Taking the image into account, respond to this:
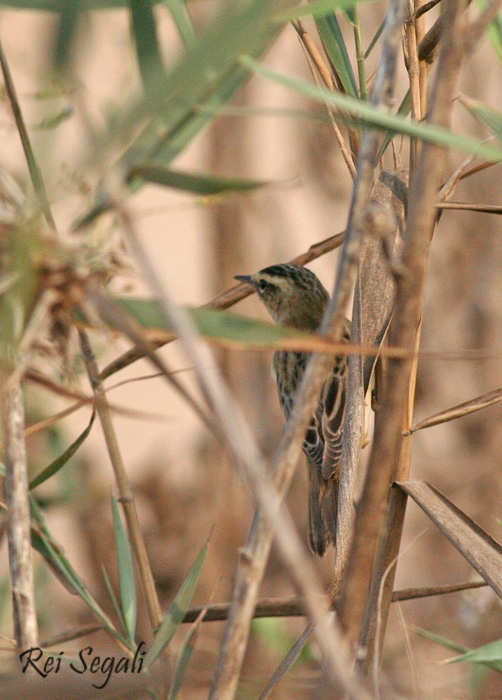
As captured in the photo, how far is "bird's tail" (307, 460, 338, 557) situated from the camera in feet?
9.03

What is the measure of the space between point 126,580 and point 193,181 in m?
0.91

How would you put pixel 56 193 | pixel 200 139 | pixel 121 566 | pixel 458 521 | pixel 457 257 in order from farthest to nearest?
1. pixel 200 139
2. pixel 457 257
3. pixel 121 566
4. pixel 458 521
5. pixel 56 193

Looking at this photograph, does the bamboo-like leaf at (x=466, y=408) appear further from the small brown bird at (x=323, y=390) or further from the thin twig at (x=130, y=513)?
the small brown bird at (x=323, y=390)

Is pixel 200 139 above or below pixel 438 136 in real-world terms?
above

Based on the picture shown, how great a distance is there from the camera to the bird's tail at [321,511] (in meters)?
2.75

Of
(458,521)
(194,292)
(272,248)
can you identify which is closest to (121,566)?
(458,521)

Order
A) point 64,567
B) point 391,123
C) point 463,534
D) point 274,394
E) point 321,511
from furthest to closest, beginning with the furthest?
point 274,394
point 321,511
point 64,567
point 463,534
point 391,123

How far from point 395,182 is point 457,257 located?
3814 millimetres

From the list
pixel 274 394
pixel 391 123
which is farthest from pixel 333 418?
pixel 274 394

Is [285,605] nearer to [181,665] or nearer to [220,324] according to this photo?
[181,665]

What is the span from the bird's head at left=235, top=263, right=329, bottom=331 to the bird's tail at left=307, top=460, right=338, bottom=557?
0.62 meters

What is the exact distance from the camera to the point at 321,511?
2842mm

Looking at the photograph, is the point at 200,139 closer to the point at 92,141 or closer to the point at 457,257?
the point at 457,257

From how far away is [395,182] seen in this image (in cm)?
131
